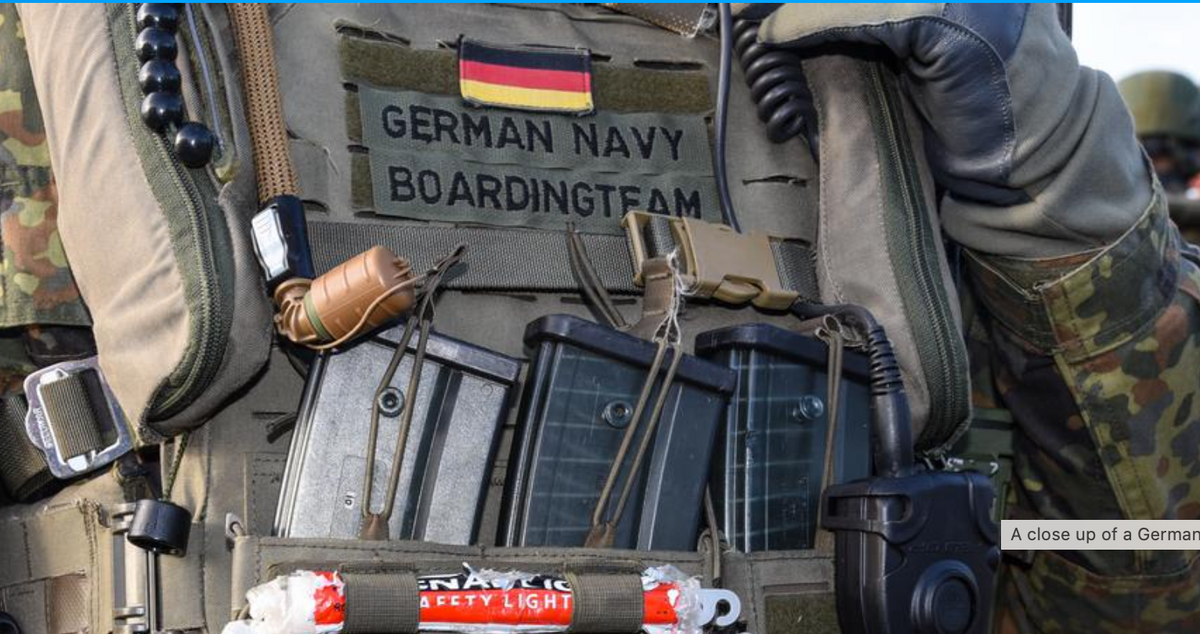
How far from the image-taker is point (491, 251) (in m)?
1.93

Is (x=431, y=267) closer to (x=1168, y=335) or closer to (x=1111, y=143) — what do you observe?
(x=1111, y=143)

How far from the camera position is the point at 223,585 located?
1687 millimetres

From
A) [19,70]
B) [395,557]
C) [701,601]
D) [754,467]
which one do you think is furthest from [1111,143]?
[19,70]

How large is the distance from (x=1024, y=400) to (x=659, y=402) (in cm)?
80

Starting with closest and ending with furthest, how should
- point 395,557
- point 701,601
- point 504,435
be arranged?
point 395,557 → point 701,601 → point 504,435

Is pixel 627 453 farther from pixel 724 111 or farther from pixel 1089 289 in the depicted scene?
pixel 1089 289

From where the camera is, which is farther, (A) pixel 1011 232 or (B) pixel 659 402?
(A) pixel 1011 232

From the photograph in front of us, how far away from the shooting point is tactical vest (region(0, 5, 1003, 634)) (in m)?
1.68

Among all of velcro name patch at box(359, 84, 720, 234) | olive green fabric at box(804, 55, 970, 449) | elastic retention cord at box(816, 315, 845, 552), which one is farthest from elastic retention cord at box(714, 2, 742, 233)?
elastic retention cord at box(816, 315, 845, 552)

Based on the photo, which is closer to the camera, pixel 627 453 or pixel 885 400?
pixel 627 453

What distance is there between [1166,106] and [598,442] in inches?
199

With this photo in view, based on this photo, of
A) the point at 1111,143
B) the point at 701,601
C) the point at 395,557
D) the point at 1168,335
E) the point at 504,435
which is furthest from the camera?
the point at 1168,335
